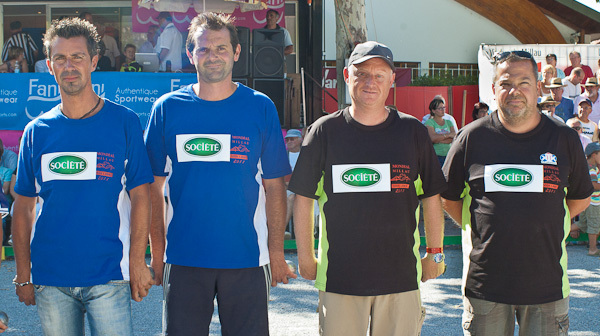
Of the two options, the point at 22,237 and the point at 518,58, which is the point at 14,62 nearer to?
the point at 22,237

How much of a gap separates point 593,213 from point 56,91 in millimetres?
8389

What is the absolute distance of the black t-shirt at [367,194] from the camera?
2.95 metres

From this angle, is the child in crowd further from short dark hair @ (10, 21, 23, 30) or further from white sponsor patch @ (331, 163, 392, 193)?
short dark hair @ (10, 21, 23, 30)

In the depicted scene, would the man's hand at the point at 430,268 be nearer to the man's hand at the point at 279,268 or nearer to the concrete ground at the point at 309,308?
the man's hand at the point at 279,268

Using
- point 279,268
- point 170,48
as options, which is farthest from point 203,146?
point 170,48

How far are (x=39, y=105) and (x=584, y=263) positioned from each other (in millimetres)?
8554

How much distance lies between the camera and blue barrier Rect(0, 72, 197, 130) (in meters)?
10.0

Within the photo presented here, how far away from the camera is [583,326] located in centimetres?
500

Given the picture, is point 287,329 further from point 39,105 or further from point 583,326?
point 39,105

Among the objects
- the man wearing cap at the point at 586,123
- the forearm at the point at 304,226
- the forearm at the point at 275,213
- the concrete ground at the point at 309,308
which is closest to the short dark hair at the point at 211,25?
the forearm at the point at 275,213

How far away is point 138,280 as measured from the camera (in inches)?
119

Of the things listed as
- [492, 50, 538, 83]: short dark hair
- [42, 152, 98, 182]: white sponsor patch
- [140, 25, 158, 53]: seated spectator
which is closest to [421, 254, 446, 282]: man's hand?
[492, 50, 538, 83]: short dark hair

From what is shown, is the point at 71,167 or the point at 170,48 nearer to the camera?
the point at 71,167

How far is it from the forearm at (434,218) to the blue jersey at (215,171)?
756mm
